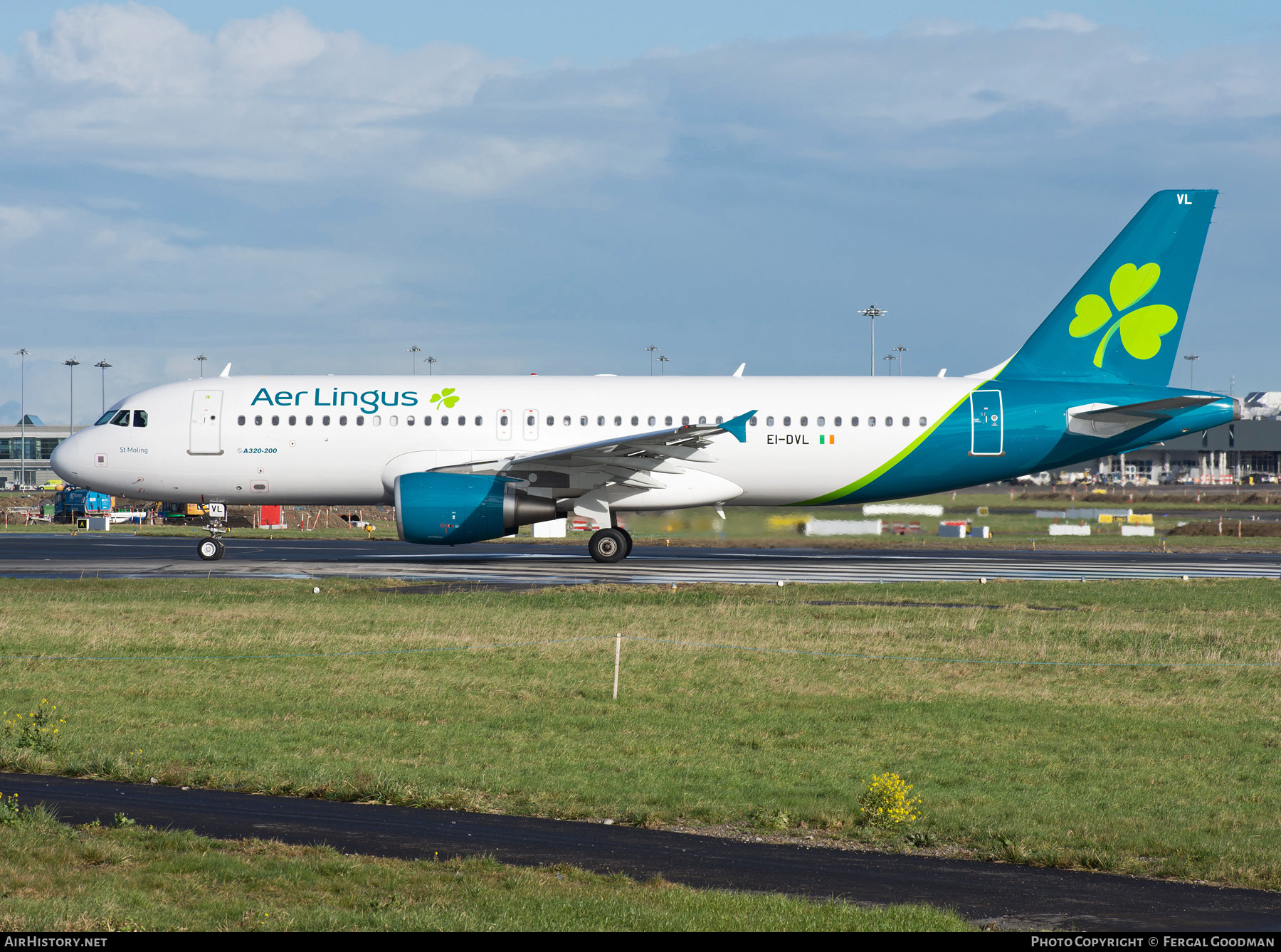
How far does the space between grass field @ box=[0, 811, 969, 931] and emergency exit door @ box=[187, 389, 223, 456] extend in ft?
88.1

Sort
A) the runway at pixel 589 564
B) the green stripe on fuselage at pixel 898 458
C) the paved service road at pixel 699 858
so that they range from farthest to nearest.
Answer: the green stripe on fuselage at pixel 898 458
the runway at pixel 589 564
the paved service road at pixel 699 858

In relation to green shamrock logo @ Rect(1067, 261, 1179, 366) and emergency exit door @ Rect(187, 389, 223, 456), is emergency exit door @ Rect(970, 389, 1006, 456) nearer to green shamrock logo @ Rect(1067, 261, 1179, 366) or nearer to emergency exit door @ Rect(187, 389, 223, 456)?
green shamrock logo @ Rect(1067, 261, 1179, 366)

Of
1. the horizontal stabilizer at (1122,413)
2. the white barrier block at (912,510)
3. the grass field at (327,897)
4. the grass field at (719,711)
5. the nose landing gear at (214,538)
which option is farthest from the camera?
the white barrier block at (912,510)

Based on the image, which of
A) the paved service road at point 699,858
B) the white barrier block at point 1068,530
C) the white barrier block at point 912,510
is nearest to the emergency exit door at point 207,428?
the white barrier block at point 912,510

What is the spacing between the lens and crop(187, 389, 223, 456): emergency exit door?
34938 millimetres

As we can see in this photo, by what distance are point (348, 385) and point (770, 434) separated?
1236 cm

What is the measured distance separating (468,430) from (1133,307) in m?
19.1

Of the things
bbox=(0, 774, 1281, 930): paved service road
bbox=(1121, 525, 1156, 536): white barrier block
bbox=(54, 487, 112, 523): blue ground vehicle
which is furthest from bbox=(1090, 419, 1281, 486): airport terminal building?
bbox=(0, 774, 1281, 930): paved service road

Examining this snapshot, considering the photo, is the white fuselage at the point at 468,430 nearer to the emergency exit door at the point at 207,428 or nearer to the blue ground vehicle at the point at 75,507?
the emergency exit door at the point at 207,428

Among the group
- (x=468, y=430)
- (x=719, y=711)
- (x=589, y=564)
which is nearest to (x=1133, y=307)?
(x=589, y=564)

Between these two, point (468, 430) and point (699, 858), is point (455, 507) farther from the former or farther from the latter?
point (699, 858)

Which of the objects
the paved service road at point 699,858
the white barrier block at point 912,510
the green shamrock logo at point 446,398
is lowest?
the paved service road at point 699,858

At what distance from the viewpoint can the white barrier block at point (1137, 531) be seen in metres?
54.8

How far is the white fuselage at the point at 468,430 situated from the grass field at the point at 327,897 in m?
24.6
